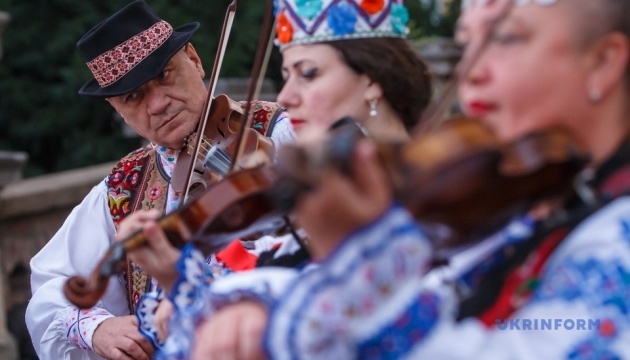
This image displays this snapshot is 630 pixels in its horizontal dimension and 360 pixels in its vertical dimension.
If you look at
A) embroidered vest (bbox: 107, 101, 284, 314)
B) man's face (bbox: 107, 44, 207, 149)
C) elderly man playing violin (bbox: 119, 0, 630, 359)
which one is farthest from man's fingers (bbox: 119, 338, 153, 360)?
elderly man playing violin (bbox: 119, 0, 630, 359)

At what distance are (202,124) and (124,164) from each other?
0.48m

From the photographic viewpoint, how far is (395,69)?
213cm

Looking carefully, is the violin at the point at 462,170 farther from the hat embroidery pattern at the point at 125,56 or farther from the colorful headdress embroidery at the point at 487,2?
the hat embroidery pattern at the point at 125,56

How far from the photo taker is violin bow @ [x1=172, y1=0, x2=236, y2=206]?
2.72m

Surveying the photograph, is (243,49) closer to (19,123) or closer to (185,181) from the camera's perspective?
(19,123)

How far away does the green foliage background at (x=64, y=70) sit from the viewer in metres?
7.40

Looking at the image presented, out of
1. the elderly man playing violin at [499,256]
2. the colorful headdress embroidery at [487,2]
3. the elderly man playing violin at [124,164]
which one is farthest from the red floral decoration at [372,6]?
the elderly man playing violin at [124,164]

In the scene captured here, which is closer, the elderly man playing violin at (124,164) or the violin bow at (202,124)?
the violin bow at (202,124)

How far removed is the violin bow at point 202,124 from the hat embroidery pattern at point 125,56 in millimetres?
257

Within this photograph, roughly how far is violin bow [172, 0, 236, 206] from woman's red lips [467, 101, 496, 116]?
4.01 feet

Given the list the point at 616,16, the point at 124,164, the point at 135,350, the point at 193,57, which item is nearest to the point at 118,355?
the point at 135,350

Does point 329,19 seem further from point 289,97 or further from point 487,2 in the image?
point 487,2

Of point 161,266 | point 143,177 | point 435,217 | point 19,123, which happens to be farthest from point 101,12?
point 435,217

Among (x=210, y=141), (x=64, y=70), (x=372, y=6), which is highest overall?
(x=372, y=6)
